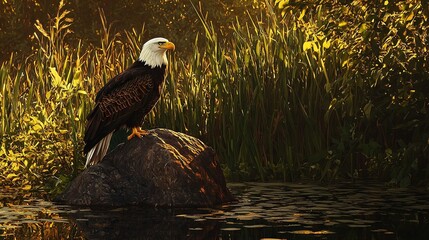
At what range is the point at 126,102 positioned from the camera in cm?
1355

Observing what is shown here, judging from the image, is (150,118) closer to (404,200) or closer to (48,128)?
(48,128)

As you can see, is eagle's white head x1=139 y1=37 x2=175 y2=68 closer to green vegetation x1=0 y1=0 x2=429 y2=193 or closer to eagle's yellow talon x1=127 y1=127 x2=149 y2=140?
eagle's yellow talon x1=127 y1=127 x2=149 y2=140

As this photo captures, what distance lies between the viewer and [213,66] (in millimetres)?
16328

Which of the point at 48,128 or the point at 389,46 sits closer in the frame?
the point at 389,46

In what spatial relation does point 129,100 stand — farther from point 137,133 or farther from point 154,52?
point 154,52

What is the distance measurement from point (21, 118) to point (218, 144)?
2733 mm

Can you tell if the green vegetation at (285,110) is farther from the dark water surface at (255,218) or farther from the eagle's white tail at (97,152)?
the dark water surface at (255,218)

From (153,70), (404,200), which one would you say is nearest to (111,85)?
(153,70)

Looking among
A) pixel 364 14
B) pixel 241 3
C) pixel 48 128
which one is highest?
pixel 241 3

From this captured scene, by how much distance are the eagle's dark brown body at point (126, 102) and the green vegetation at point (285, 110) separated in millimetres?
1130

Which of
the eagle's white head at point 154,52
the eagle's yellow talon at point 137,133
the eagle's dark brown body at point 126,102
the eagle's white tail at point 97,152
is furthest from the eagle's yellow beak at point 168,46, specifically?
the eagle's white tail at point 97,152

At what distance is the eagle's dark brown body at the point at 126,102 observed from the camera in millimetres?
13492

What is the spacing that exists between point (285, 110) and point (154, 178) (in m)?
3.15

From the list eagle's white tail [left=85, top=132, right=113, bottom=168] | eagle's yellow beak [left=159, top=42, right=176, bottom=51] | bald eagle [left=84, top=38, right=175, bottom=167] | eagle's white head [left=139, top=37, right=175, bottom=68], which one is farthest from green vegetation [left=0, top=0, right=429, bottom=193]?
eagle's white head [left=139, top=37, right=175, bottom=68]
